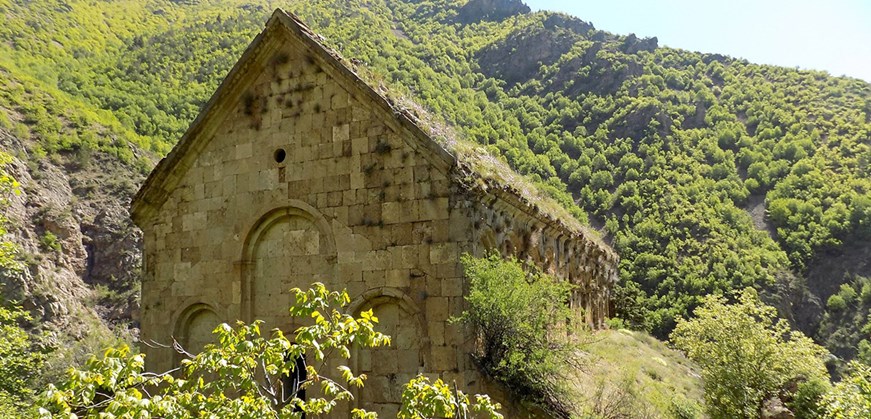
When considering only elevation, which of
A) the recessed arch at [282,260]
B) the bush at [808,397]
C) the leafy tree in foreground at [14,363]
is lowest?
the bush at [808,397]

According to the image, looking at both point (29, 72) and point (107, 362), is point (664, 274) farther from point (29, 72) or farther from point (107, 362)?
point (29, 72)

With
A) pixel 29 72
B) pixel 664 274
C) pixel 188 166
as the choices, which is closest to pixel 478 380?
pixel 188 166

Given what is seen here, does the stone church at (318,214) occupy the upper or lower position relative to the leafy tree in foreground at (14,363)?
upper

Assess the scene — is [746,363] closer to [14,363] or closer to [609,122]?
[14,363]

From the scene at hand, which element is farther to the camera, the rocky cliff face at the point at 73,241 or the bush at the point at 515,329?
the rocky cliff face at the point at 73,241

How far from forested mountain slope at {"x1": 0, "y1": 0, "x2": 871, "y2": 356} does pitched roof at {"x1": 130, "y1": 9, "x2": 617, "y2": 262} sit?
1793cm

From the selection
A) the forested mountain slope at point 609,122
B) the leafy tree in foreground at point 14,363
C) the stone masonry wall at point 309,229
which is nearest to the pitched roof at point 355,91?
the stone masonry wall at point 309,229

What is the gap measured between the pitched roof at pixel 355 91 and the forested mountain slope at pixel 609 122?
17.9 metres

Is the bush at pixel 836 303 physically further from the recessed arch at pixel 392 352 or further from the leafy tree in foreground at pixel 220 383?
the leafy tree in foreground at pixel 220 383

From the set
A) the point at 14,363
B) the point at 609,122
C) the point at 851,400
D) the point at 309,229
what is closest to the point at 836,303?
the point at 609,122

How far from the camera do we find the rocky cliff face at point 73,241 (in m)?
27.7

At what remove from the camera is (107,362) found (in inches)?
140

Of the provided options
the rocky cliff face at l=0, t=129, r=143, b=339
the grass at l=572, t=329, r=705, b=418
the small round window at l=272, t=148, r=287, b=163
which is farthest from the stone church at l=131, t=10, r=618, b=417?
the rocky cliff face at l=0, t=129, r=143, b=339

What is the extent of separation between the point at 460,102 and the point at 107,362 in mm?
44444
